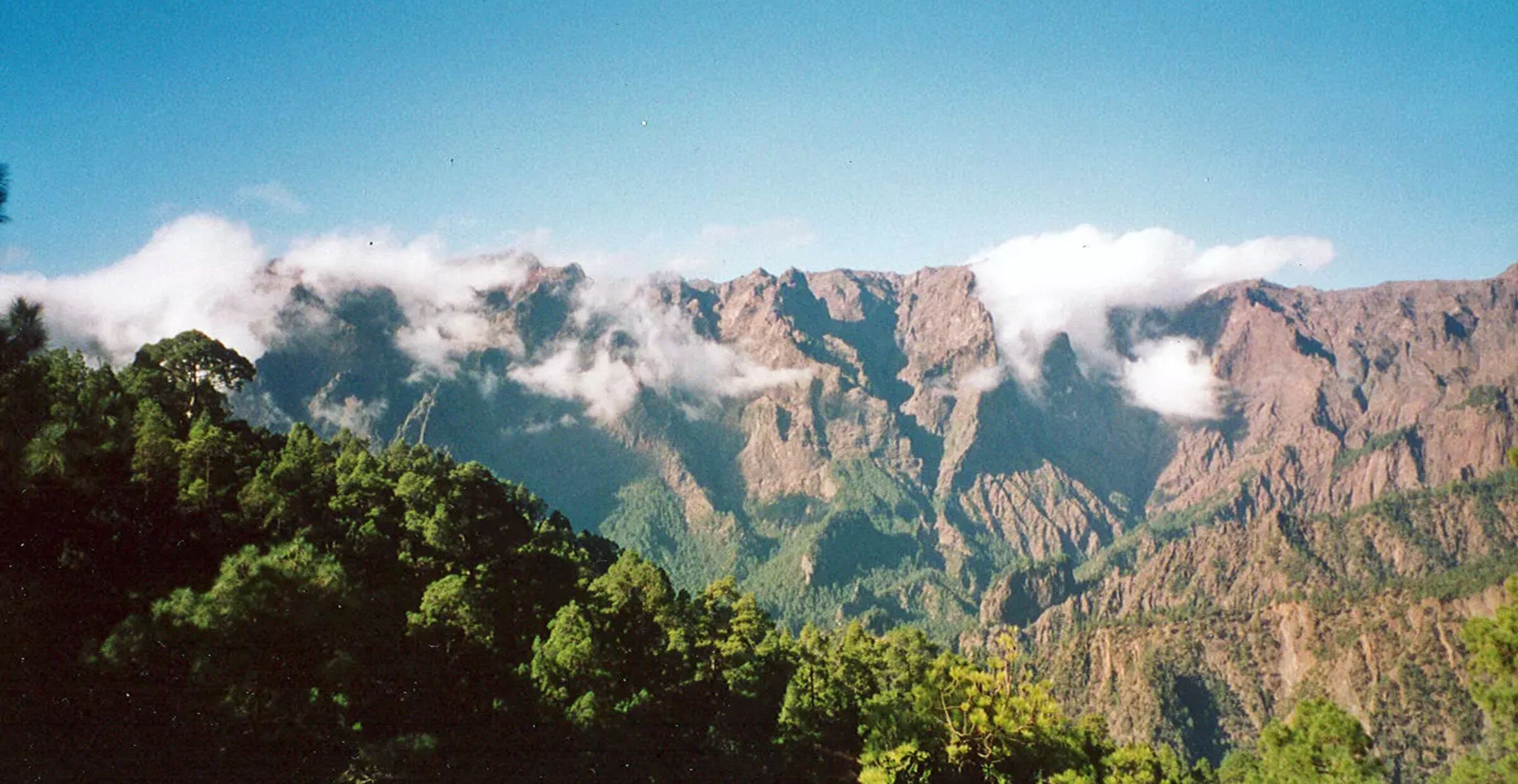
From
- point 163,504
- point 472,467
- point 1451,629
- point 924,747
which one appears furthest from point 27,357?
point 1451,629

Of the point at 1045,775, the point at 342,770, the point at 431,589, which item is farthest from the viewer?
the point at 1045,775

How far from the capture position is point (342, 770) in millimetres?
29562

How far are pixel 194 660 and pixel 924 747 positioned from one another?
27898 mm

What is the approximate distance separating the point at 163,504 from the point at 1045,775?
49450 mm

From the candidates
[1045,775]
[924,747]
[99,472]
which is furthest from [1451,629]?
[99,472]

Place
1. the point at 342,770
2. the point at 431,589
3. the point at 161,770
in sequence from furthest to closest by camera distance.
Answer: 1. the point at 431,589
2. the point at 342,770
3. the point at 161,770

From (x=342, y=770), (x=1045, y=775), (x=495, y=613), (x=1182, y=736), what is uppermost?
(x=495, y=613)

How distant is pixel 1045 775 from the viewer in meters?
47.7

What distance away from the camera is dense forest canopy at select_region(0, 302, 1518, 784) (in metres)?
24.5

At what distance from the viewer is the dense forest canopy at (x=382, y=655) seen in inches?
964

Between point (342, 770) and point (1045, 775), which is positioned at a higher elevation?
point (342, 770)

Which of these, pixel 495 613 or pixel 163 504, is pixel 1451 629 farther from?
pixel 163 504

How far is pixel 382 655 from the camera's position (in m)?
34.5

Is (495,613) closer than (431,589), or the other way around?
(431,589)
